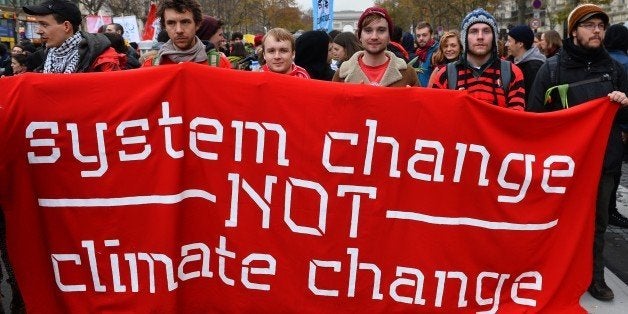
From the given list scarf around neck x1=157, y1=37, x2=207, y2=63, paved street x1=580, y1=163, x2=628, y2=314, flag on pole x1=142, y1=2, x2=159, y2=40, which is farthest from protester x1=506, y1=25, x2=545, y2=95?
flag on pole x1=142, y1=2, x2=159, y2=40

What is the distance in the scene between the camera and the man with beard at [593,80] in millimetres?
4059

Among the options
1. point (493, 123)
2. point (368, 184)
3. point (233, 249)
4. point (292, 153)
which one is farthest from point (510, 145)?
point (233, 249)

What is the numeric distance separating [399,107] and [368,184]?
1.43ft

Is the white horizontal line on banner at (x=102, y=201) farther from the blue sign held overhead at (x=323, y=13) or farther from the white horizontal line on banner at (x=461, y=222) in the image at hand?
the blue sign held overhead at (x=323, y=13)

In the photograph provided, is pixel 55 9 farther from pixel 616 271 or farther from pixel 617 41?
pixel 617 41

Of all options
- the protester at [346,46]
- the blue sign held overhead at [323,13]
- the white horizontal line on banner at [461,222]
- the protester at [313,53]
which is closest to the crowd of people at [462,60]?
the white horizontal line on banner at [461,222]

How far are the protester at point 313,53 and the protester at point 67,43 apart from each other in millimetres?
1835

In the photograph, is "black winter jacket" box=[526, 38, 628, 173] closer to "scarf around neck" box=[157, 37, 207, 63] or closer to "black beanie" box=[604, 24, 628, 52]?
"scarf around neck" box=[157, 37, 207, 63]

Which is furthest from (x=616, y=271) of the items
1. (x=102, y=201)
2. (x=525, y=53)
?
(x=102, y=201)

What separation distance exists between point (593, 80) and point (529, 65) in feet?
7.44

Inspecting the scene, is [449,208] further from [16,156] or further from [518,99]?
[16,156]

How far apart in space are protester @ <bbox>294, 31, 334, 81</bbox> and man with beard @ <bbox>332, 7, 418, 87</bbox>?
1.12 m

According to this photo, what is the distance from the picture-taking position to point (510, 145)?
350 centimetres

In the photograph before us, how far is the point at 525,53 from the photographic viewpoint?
646 centimetres
